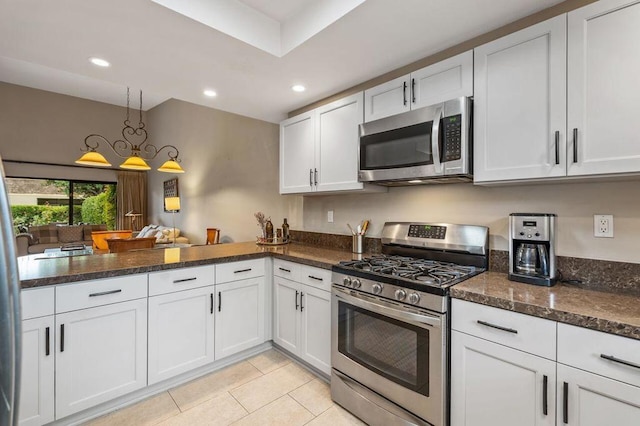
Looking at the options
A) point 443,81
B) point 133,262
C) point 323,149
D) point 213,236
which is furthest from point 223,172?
point 443,81

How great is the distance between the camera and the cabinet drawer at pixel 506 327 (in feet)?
4.13

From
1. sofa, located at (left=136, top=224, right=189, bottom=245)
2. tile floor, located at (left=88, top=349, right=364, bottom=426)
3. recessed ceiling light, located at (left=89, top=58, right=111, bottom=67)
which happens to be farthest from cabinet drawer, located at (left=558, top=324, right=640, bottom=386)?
sofa, located at (left=136, top=224, right=189, bottom=245)

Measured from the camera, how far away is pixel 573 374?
1200 mm

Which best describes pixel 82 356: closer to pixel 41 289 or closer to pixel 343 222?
pixel 41 289

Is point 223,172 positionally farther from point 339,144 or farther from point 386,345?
point 386,345

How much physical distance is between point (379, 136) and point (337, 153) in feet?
1.55

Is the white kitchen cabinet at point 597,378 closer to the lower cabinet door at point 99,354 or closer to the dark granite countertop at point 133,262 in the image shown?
the dark granite countertop at point 133,262

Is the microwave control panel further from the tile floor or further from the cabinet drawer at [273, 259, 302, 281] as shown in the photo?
the tile floor

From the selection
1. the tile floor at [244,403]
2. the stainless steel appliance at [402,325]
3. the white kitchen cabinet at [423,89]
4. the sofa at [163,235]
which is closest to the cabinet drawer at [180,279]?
the tile floor at [244,403]

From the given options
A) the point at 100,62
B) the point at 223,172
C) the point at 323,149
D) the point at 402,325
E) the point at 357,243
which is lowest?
the point at 402,325

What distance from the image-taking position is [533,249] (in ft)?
5.47

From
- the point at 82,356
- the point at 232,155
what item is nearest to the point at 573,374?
the point at 82,356

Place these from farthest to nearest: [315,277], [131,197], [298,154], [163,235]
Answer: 1. [131,197]
2. [163,235]
3. [298,154]
4. [315,277]

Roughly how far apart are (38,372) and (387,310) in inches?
76.8
